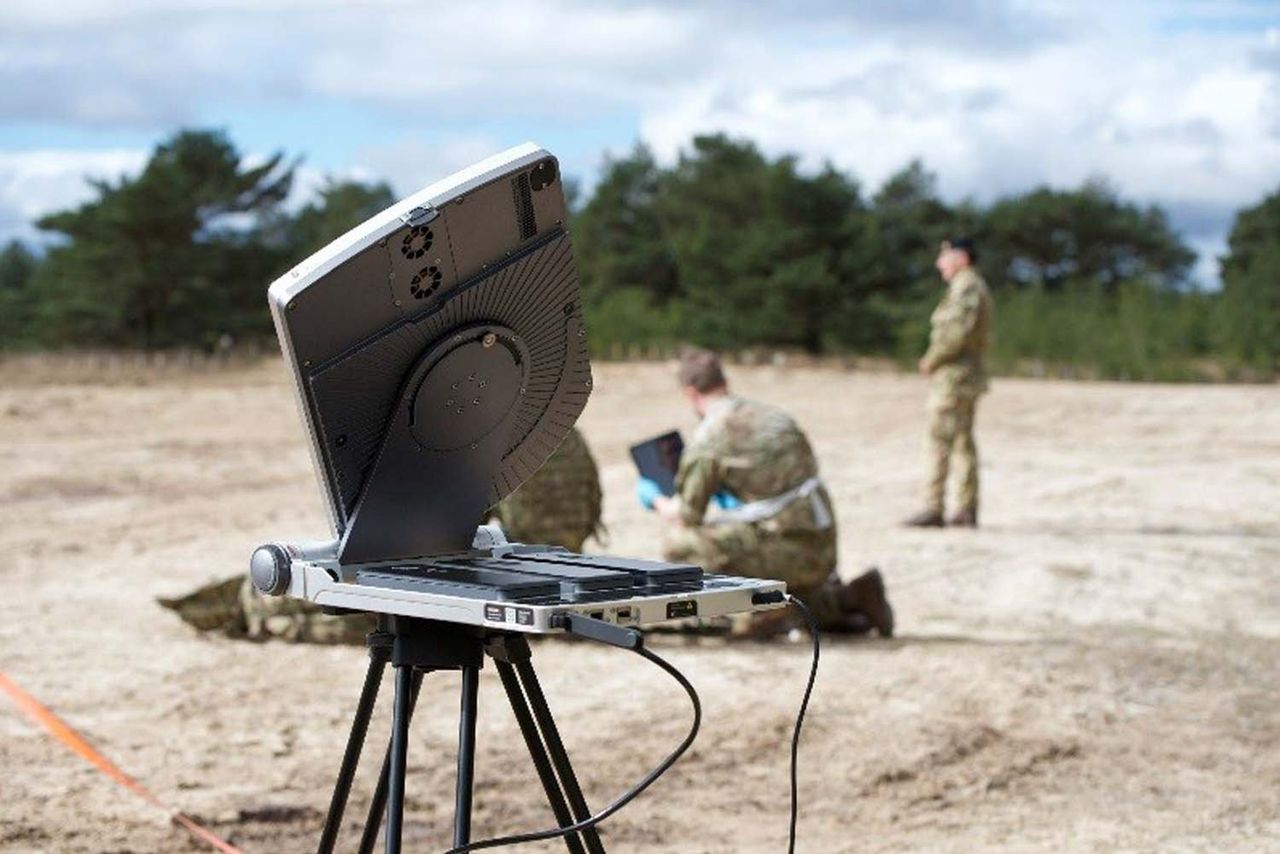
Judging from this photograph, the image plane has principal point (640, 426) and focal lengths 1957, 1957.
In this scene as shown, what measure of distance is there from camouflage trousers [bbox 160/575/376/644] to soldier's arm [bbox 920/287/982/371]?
18.1ft

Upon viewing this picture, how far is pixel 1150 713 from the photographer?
7.25 metres

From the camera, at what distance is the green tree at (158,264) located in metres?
32.6

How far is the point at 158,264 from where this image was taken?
33.1m

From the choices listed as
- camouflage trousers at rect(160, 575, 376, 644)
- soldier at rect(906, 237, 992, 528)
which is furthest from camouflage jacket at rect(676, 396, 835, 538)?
soldier at rect(906, 237, 992, 528)

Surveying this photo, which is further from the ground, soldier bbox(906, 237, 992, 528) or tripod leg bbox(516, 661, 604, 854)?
soldier bbox(906, 237, 992, 528)

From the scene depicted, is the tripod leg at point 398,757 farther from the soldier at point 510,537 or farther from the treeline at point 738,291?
the treeline at point 738,291

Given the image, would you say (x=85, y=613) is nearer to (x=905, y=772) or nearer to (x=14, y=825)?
(x=14, y=825)

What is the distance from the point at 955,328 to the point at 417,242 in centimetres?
975

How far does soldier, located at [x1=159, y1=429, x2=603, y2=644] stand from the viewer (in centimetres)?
820

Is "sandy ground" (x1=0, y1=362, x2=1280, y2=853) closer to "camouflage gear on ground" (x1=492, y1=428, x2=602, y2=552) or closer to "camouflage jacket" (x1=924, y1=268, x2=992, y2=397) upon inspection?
"camouflage gear on ground" (x1=492, y1=428, x2=602, y2=552)

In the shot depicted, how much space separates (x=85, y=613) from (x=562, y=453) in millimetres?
2543

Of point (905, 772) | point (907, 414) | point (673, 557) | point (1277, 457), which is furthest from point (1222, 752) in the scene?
point (907, 414)

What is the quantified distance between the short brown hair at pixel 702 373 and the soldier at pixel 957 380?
4713 mm

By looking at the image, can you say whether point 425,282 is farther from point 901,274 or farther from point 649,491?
point 901,274
